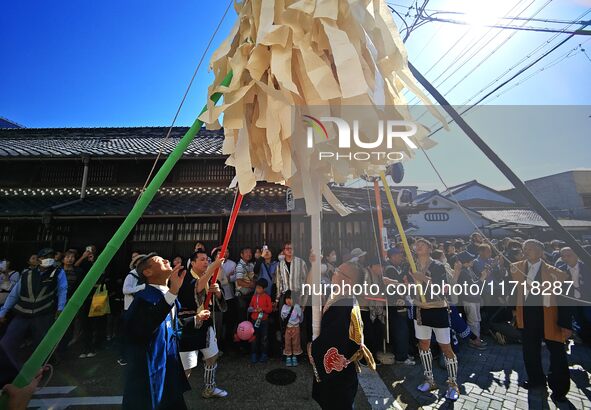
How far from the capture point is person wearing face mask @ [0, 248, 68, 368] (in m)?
4.45

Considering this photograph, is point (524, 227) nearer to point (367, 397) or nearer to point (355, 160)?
point (367, 397)

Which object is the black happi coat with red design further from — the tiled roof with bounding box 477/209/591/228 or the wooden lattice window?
the tiled roof with bounding box 477/209/591/228

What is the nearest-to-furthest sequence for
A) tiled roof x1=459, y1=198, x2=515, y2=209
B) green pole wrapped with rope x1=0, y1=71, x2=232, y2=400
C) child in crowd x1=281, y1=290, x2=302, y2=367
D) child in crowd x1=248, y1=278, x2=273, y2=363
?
green pole wrapped with rope x1=0, y1=71, x2=232, y2=400 → child in crowd x1=281, y1=290, x2=302, y2=367 → child in crowd x1=248, y1=278, x2=273, y2=363 → tiled roof x1=459, y1=198, x2=515, y2=209

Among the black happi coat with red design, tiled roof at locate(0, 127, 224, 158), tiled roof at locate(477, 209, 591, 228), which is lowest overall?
the black happi coat with red design

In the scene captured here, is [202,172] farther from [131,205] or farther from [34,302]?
[34,302]

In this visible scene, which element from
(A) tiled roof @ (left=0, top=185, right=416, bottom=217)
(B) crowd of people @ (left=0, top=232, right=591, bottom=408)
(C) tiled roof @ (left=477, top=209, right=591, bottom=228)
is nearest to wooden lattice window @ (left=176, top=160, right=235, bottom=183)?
(A) tiled roof @ (left=0, top=185, right=416, bottom=217)

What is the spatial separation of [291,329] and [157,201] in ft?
18.2

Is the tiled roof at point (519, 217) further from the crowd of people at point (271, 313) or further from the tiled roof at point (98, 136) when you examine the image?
the tiled roof at point (98, 136)

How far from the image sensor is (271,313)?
5434 mm

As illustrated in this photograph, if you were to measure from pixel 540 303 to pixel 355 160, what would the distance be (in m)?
4.21

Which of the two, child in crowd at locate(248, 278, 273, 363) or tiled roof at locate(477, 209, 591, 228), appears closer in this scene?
child in crowd at locate(248, 278, 273, 363)

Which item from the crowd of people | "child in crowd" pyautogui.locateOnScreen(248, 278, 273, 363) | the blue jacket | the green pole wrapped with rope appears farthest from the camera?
"child in crowd" pyautogui.locateOnScreen(248, 278, 273, 363)

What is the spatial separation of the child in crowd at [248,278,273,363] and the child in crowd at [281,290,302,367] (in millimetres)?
336

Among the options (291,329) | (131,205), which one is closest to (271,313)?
(291,329)
